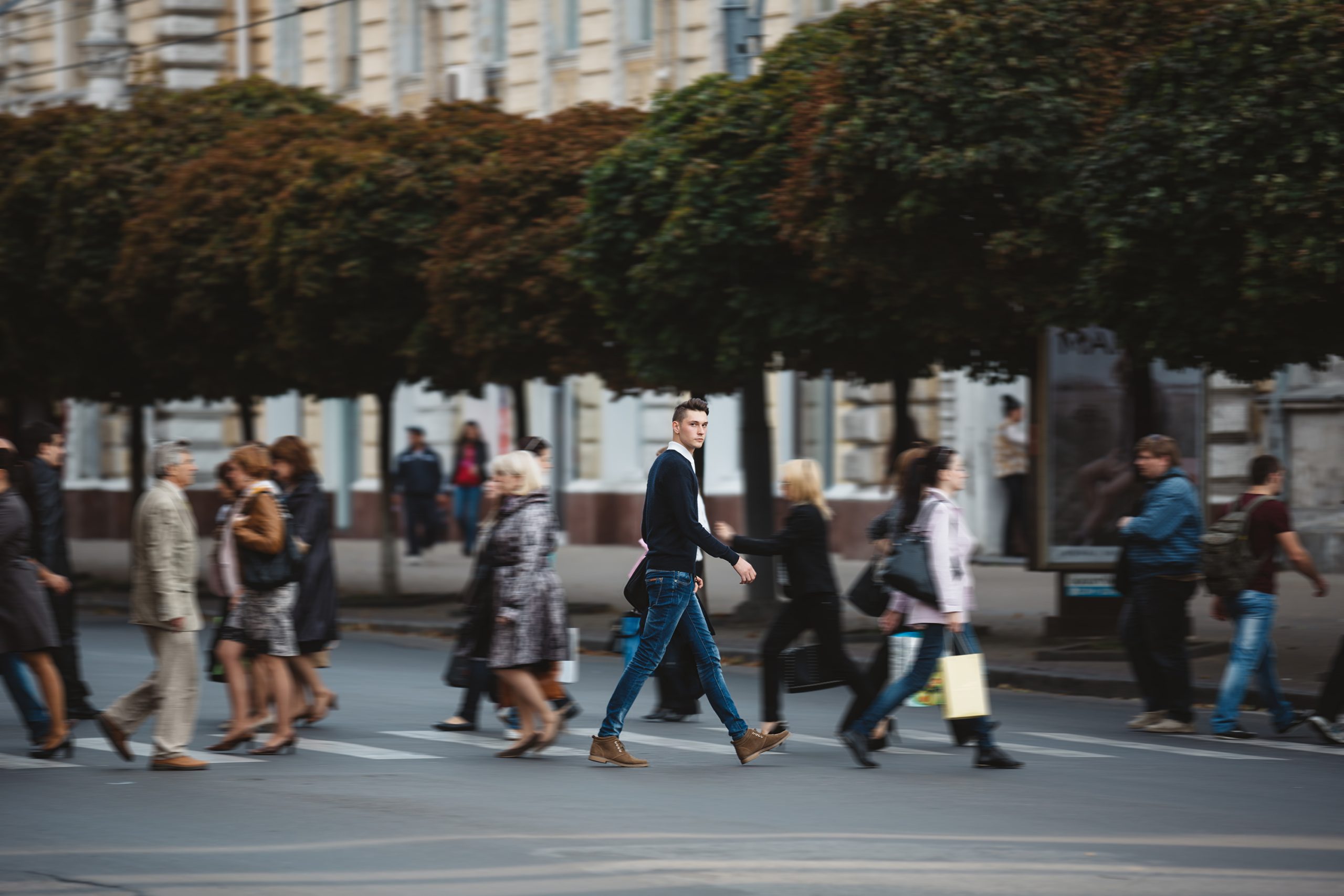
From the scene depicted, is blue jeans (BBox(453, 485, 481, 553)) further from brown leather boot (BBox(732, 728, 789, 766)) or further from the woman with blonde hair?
brown leather boot (BBox(732, 728, 789, 766))

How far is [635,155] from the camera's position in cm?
1761

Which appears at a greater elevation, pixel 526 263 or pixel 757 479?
pixel 526 263

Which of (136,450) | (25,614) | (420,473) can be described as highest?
(136,450)

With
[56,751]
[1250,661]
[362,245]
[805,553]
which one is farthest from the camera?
[362,245]

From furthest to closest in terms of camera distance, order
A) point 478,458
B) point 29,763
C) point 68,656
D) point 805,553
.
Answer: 1. point 478,458
2. point 68,656
3. point 805,553
4. point 29,763

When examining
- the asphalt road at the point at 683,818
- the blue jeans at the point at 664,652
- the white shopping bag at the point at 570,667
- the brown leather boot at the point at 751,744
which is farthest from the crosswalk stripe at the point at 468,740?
the brown leather boot at the point at 751,744

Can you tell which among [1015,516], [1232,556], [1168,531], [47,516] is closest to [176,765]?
[47,516]

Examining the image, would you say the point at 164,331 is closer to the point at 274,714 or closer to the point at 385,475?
the point at 385,475

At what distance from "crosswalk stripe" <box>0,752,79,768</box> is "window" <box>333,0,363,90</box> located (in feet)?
86.2

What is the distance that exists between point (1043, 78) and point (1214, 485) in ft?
30.1

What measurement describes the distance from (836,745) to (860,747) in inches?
42.2

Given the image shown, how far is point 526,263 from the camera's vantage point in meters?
18.9

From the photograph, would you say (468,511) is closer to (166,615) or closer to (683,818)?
(166,615)

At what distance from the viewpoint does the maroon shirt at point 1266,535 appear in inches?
462
